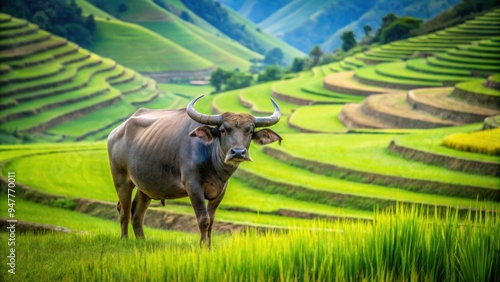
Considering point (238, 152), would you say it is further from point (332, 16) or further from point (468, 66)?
point (332, 16)

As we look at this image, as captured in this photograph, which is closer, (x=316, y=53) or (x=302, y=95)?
(x=302, y=95)

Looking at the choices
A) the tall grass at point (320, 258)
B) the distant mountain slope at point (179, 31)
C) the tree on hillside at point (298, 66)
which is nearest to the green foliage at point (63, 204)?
the tall grass at point (320, 258)

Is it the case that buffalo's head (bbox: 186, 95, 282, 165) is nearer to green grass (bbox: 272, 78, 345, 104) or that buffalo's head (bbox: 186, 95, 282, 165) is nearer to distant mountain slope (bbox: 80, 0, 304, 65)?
green grass (bbox: 272, 78, 345, 104)

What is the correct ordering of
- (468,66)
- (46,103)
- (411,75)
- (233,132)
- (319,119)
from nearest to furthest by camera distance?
(233,132), (319,119), (468,66), (411,75), (46,103)

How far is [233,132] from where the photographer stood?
6.68m

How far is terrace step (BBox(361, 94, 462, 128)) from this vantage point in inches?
973

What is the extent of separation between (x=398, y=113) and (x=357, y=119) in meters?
1.51

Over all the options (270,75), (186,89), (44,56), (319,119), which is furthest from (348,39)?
(319,119)

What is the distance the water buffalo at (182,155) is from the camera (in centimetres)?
679

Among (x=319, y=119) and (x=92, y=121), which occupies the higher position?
(x=319, y=119)

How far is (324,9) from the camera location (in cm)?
15075

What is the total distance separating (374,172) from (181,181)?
951 cm

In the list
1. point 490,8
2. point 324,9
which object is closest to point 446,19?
point 490,8

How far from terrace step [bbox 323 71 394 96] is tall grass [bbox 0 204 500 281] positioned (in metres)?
28.1
